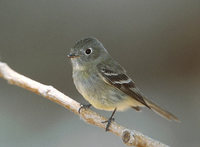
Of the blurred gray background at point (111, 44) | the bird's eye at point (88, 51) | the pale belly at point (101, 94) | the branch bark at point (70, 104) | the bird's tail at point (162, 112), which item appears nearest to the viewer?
the branch bark at point (70, 104)

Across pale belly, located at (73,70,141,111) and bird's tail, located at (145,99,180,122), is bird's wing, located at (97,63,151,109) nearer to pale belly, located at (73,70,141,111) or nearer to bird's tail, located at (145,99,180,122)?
pale belly, located at (73,70,141,111)

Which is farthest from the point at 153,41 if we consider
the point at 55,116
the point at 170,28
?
the point at 55,116

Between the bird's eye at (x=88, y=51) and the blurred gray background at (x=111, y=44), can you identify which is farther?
the blurred gray background at (x=111, y=44)

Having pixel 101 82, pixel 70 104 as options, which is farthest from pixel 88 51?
pixel 70 104

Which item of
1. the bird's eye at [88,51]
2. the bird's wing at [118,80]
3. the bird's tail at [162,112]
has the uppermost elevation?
the bird's eye at [88,51]

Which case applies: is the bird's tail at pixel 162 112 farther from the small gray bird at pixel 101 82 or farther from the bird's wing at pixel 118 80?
the bird's wing at pixel 118 80

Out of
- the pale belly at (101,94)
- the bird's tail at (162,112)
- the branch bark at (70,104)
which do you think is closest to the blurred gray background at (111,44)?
the bird's tail at (162,112)

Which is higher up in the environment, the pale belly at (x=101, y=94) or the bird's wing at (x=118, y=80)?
the bird's wing at (x=118, y=80)
